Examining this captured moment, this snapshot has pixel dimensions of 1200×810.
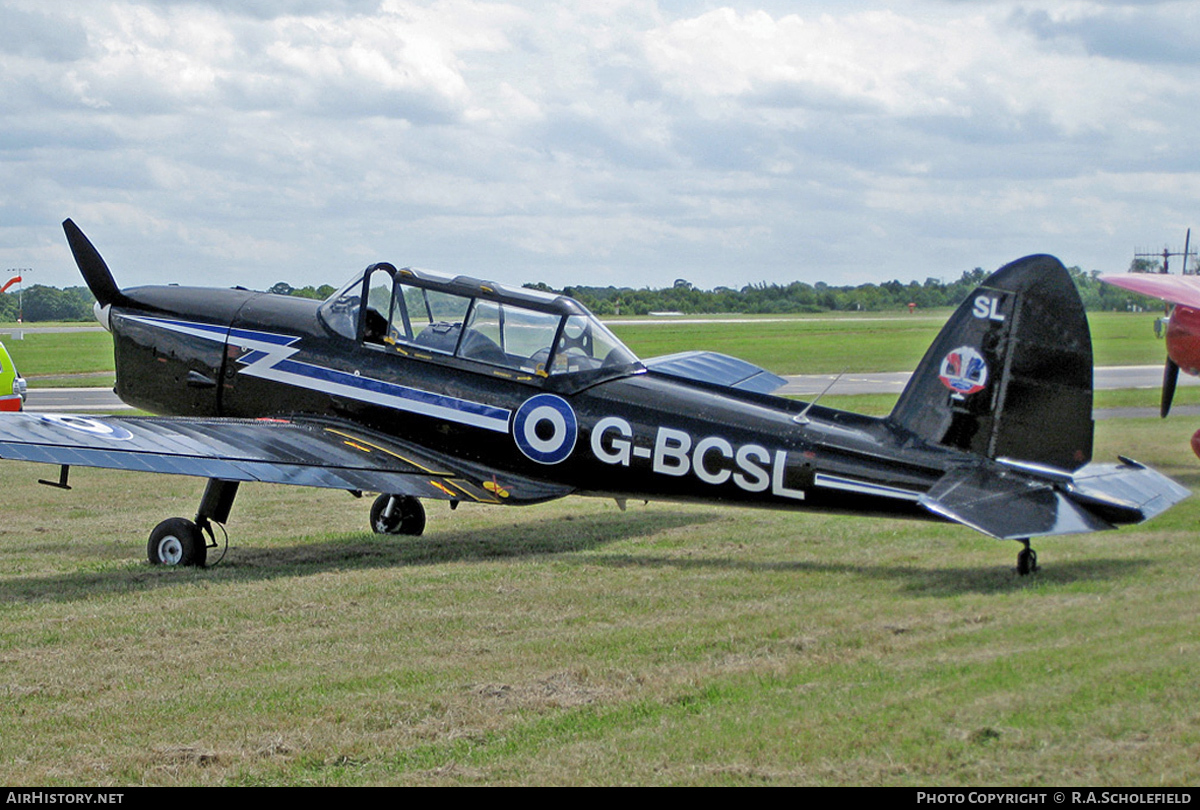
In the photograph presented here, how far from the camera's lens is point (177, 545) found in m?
8.65

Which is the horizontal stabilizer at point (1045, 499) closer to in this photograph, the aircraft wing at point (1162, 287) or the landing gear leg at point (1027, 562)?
the landing gear leg at point (1027, 562)

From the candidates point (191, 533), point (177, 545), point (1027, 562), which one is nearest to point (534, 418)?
point (191, 533)

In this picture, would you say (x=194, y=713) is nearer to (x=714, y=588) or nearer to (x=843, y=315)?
(x=714, y=588)

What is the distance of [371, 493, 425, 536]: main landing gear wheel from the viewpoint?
1020cm

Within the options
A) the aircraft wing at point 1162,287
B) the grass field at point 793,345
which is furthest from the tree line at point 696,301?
the aircraft wing at point 1162,287

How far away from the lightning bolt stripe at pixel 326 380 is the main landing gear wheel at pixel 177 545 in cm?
147

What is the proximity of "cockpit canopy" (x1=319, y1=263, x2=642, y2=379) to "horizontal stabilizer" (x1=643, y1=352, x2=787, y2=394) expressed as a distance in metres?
2.39

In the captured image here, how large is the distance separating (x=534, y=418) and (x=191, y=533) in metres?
2.63

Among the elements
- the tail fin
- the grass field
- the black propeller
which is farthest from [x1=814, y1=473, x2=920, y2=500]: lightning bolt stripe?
the grass field

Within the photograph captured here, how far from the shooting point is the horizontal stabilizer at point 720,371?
1122cm

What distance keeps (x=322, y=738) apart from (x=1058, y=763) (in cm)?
276

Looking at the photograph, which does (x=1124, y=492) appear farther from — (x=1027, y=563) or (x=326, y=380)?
(x=326, y=380)

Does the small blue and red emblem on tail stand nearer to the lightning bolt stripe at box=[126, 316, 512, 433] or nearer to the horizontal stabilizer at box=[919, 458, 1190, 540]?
the horizontal stabilizer at box=[919, 458, 1190, 540]
